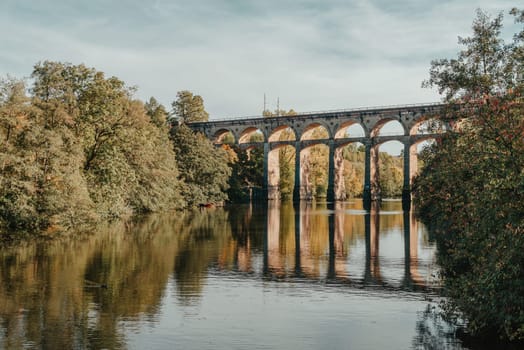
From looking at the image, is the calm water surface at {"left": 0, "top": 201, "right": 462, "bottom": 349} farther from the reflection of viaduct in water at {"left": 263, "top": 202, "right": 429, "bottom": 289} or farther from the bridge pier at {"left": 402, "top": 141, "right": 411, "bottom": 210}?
the bridge pier at {"left": 402, "top": 141, "right": 411, "bottom": 210}

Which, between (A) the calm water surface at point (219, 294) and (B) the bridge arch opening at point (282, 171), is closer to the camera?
(A) the calm water surface at point (219, 294)

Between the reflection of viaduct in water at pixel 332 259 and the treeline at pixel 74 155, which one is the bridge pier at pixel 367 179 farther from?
the reflection of viaduct in water at pixel 332 259

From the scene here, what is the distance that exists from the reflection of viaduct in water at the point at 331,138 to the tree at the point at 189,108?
290cm

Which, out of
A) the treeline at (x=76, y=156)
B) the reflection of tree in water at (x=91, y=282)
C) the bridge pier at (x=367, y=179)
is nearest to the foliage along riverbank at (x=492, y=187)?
the reflection of tree in water at (x=91, y=282)

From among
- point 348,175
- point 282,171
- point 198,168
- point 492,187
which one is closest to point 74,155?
point 492,187

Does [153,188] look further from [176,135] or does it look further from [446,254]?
[446,254]

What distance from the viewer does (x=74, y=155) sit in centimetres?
2898

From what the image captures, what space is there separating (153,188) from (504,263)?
1388 inches

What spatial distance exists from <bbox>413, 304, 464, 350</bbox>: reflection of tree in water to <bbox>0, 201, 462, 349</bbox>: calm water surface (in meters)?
0.02

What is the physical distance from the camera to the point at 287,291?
51.9 ft

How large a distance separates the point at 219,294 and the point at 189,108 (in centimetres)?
7557

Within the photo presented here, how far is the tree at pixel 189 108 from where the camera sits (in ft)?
290

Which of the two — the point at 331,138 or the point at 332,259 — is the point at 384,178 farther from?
the point at 332,259

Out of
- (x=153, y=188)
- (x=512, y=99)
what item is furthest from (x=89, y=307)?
(x=153, y=188)
